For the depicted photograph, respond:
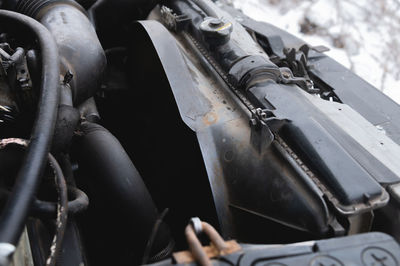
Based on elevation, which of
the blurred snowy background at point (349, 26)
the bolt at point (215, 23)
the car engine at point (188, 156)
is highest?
the bolt at point (215, 23)

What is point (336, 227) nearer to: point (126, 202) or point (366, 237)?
point (366, 237)

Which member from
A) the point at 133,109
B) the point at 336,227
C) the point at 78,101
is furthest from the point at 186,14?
the point at 336,227

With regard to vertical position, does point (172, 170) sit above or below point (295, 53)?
below

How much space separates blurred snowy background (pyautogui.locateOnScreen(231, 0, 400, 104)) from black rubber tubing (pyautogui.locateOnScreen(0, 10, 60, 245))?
2183mm

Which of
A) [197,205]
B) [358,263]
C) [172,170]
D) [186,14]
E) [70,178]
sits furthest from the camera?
[186,14]

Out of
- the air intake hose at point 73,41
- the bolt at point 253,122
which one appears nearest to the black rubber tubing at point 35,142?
the air intake hose at point 73,41

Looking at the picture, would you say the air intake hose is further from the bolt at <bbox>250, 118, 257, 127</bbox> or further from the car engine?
the bolt at <bbox>250, 118, 257, 127</bbox>

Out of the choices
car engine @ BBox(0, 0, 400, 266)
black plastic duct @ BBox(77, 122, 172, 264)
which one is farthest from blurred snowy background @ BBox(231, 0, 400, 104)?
black plastic duct @ BBox(77, 122, 172, 264)

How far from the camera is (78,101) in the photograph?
129cm

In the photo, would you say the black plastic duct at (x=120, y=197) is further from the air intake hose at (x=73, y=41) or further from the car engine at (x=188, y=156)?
the air intake hose at (x=73, y=41)

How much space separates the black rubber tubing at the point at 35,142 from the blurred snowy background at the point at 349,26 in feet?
7.16

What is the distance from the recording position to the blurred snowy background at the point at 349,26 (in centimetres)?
292

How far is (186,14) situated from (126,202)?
2.57 ft

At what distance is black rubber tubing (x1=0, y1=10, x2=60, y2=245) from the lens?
0.71m
